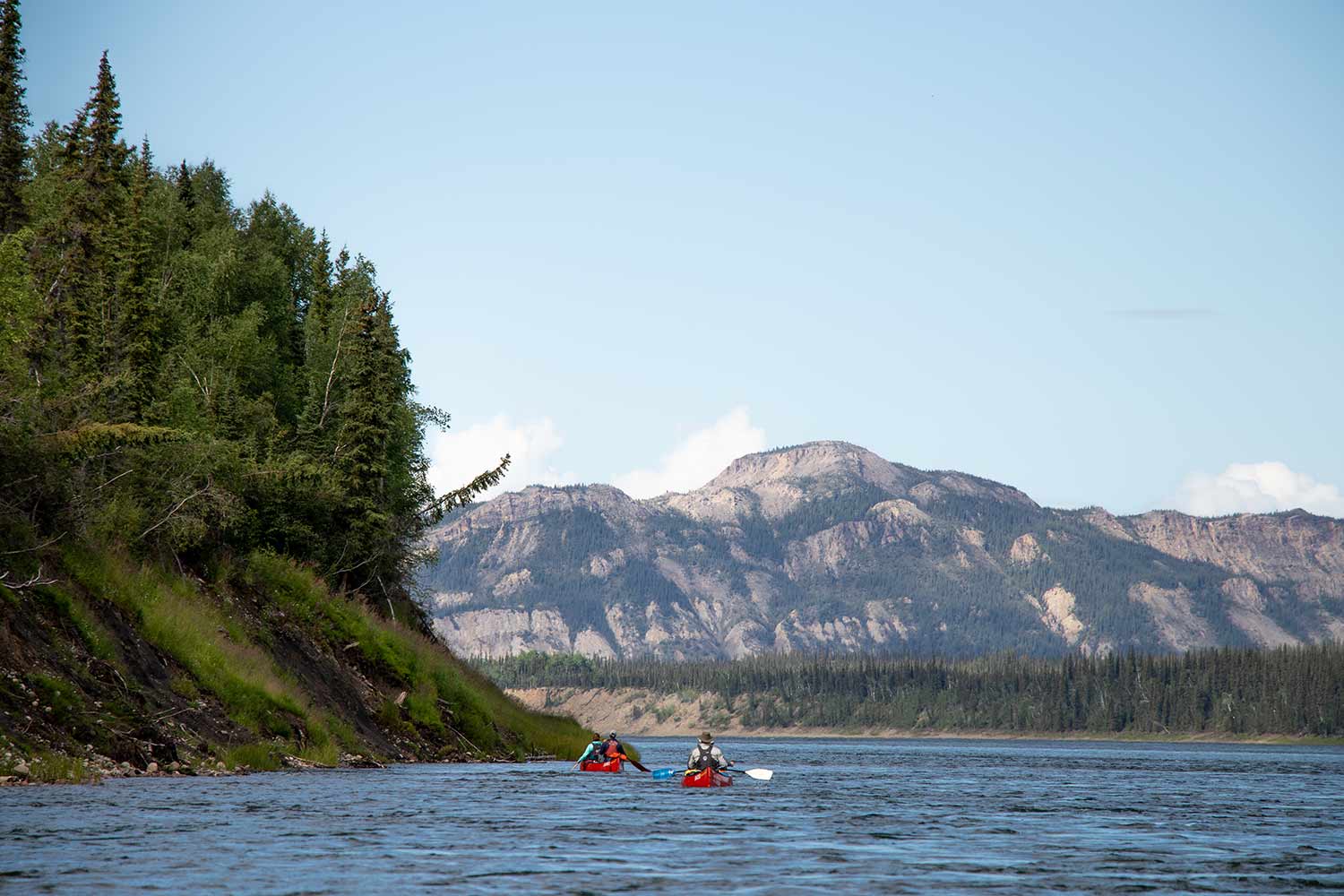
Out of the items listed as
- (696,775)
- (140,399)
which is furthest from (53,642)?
(696,775)

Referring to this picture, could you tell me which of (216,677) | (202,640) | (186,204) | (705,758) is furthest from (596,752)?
(186,204)

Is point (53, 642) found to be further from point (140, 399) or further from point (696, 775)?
point (696, 775)

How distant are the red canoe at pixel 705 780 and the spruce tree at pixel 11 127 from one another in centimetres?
4419

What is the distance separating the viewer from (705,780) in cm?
5800

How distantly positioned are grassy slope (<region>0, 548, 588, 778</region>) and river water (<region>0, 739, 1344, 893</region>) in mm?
2174

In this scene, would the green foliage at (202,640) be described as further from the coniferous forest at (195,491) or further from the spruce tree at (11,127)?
the spruce tree at (11,127)

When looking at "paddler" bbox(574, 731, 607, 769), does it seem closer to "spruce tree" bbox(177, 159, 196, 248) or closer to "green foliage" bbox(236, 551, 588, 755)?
"green foliage" bbox(236, 551, 588, 755)

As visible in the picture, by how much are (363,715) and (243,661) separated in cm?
974

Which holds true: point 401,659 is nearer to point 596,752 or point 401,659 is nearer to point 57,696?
point 596,752

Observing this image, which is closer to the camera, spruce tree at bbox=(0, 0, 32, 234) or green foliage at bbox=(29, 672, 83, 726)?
green foliage at bbox=(29, 672, 83, 726)

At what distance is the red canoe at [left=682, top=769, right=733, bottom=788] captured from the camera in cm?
5797

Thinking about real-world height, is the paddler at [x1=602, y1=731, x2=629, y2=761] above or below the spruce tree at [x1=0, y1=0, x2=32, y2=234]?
below

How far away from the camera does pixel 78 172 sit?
247ft

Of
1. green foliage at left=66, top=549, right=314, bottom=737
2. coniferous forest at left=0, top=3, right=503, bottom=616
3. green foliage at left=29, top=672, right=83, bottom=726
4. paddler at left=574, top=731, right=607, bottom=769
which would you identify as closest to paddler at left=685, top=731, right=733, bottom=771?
paddler at left=574, top=731, right=607, bottom=769
